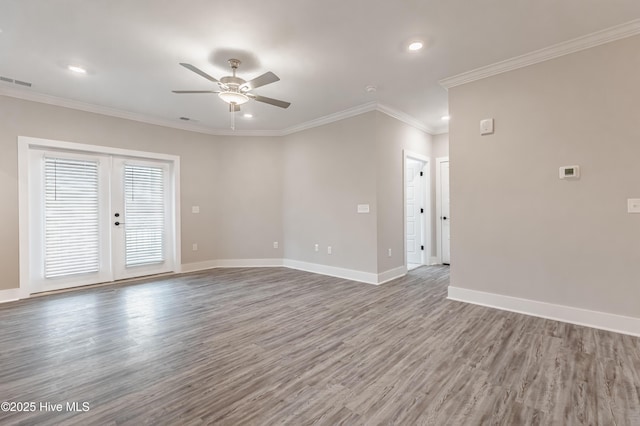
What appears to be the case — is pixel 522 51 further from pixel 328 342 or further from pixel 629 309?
pixel 328 342

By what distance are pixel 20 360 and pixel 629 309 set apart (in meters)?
5.43

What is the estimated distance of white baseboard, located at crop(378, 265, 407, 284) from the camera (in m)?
4.70

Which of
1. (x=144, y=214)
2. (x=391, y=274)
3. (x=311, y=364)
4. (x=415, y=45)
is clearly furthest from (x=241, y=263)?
(x=415, y=45)

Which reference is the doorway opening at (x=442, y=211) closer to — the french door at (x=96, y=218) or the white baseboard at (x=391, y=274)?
the white baseboard at (x=391, y=274)

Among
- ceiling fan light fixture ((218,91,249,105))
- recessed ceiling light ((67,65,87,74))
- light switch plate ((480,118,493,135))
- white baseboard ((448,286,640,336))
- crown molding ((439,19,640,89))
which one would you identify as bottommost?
white baseboard ((448,286,640,336))

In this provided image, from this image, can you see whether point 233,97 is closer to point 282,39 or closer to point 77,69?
point 282,39

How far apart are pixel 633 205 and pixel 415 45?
260cm

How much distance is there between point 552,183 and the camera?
310cm

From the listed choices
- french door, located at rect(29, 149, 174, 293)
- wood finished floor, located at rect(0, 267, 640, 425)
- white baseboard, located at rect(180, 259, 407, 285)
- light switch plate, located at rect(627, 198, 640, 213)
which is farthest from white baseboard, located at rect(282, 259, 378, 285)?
light switch plate, located at rect(627, 198, 640, 213)

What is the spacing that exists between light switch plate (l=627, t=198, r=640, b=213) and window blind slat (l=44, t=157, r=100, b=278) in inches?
274

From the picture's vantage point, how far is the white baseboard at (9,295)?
12.8 feet

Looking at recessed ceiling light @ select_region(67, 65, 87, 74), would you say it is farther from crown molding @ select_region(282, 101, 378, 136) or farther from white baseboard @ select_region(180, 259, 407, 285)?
white baseboard @ select_region(180, 259, 407, 285)

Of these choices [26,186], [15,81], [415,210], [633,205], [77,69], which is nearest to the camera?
[633,205]

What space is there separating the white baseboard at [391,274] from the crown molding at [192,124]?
8.85 feet
